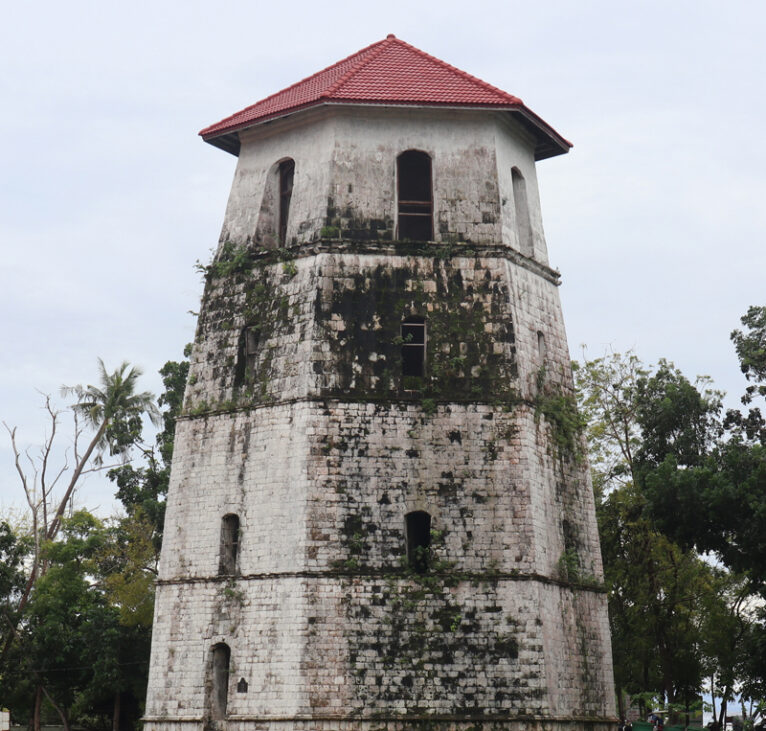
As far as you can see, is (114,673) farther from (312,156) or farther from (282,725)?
(312,156)

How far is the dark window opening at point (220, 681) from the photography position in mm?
19844

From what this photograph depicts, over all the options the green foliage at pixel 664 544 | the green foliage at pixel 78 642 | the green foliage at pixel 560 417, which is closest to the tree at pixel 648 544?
the green foliage at pixel 664 544

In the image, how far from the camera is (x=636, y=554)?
32375 mm

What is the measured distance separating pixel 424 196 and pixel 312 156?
2375 mm

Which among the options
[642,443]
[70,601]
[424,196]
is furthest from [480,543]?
[70,601]

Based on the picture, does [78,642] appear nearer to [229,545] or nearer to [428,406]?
[229,545]

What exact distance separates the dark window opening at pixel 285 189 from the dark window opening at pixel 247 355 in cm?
231

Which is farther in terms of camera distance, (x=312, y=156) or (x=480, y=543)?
(x=312, y=156)

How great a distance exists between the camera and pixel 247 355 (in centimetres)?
2162

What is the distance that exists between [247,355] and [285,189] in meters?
3.81

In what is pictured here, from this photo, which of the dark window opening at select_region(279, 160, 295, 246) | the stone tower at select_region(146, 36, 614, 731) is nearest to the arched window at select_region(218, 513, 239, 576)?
the stone tower at select_region(146, 36, 614, 731)

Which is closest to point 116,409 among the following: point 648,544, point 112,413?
point 112,413

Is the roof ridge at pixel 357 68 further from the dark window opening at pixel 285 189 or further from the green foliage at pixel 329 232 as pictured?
the green foliage at pixel 329 232

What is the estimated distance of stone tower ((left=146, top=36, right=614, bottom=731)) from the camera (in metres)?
19.0
